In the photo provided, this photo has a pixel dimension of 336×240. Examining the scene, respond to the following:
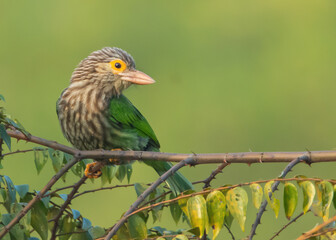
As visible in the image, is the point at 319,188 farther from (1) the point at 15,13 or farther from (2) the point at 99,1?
(2) the point at 99,1

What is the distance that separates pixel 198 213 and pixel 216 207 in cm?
7

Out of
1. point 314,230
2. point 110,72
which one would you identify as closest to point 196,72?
point 110,72

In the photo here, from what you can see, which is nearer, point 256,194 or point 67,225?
point 256,194

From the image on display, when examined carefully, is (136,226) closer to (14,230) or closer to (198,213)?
(198,213)

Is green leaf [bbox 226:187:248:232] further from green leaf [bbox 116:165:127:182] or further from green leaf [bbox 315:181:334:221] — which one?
green leaf [bbox 116:165:127:182]

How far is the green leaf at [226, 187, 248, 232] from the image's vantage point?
9.43 feet

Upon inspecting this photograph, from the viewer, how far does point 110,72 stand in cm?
524

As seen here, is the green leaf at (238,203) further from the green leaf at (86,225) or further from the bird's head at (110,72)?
the bird's head at (110,72)

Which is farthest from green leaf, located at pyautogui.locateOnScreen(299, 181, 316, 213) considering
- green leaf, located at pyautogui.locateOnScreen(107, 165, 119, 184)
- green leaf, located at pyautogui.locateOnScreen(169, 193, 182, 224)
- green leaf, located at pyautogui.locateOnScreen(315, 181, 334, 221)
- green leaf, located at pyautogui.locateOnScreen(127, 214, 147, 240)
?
green leaf, located at pyautogui.locateOnScreen(107, 165, 119, 184)

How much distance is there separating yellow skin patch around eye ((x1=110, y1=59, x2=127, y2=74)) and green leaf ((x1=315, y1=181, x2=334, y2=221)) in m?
2.59

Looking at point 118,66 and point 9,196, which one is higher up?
point 118,66

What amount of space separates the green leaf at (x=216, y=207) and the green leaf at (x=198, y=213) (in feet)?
0.10

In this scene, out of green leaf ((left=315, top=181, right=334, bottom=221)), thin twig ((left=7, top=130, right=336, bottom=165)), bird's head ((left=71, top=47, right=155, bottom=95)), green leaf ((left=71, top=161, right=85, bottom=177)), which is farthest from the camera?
bird's head ((left=71, top=47, right=155, bottom=95))

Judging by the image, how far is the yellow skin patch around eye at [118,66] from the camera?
5230 millimetres
